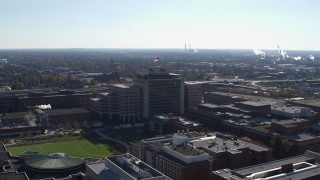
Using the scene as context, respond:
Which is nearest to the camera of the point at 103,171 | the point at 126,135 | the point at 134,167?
the point at 103,171

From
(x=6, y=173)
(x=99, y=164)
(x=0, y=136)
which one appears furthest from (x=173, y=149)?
(x=0, y=136)

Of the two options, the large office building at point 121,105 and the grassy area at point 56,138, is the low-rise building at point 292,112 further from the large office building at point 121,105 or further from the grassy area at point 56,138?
the grassy area at point 56,138

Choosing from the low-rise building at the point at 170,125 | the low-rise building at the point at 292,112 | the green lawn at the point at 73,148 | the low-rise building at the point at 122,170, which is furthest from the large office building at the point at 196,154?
the low-rise building at the point at 292,112

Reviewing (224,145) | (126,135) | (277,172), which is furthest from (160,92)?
(277,172)

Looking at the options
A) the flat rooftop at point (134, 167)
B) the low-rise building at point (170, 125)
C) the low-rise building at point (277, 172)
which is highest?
the flat rooftop at point (134, 167)

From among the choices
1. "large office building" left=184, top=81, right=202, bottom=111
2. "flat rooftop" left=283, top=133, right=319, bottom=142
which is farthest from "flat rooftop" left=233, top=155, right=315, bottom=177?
"large office building" left=184, top=81, right=202, bottom=111

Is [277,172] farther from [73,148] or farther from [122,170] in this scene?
[73,148]
